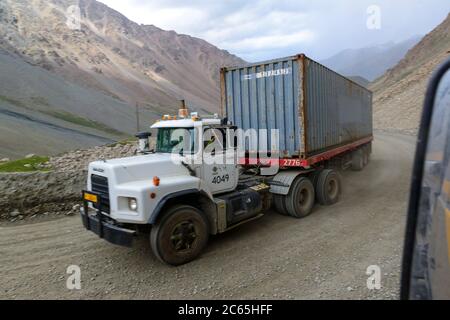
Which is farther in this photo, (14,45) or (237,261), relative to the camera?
(14,45)

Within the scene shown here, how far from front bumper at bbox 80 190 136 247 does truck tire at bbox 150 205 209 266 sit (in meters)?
0.35

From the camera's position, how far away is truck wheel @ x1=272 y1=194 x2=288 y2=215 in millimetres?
7174

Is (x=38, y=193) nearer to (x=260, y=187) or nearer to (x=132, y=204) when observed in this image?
(x=132, y=204)

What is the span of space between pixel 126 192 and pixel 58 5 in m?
82.8

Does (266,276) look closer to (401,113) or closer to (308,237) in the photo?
(308,237)

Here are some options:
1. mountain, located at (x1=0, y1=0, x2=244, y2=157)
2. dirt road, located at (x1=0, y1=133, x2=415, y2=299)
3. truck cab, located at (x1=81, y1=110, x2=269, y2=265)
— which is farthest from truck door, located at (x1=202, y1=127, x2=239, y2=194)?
mountain, located at (x1=0, y1=0, x2=244, y2=157)

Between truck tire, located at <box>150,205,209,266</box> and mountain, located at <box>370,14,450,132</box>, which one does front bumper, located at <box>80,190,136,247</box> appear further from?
mountain, located at <box>370,14,450,132</box>

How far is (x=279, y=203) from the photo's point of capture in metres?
7.22

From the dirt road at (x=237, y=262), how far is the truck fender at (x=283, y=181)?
633 mm

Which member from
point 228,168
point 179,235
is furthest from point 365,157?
point 179,235

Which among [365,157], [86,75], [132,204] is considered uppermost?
[86,75]

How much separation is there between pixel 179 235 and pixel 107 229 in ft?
3.49
